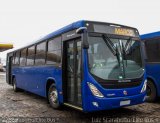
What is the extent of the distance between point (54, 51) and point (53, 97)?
1568 millimetres

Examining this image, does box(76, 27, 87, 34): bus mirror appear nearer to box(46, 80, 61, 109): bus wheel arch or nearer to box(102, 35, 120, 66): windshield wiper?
box(102, 35, 120, 66): windshield wiper

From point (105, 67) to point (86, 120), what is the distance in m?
1.55

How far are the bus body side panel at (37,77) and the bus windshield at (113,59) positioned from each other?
162 cm

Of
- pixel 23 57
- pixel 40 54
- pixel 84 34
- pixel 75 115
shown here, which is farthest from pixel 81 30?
pixel 23 57

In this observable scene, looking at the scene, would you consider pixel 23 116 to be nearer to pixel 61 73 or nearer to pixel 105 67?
pixel 61 73

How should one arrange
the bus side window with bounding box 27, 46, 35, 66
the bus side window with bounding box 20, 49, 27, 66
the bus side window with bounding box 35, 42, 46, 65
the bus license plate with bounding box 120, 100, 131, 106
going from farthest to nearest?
the bus side window with bounding box 20, 49, 27, 66 < the bus side window with bounding box 27, 46, 35, 66 < the bus side window with bounding box 35, 42, 46, 65 < the bus license plate with bounding box 120, 100, 131, 106

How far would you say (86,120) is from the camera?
266 inches

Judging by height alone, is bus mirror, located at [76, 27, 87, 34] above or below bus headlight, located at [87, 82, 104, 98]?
above

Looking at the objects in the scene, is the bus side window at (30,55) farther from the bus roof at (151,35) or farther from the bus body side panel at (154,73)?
the bus body side panel at (154,73)

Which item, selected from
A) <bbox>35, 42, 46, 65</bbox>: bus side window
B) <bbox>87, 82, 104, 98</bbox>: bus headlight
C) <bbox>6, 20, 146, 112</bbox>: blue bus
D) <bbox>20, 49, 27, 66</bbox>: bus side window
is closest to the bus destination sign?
<bbox>6, 20, 146, 112</bbox>: blue bus

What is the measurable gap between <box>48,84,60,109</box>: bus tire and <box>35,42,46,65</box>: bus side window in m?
1.23

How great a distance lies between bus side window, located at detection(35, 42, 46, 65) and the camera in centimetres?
937

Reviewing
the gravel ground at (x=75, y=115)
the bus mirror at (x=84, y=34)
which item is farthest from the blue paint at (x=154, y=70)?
the bus mirror at (x=84, y=34)

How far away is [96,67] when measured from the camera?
21.0 ft
